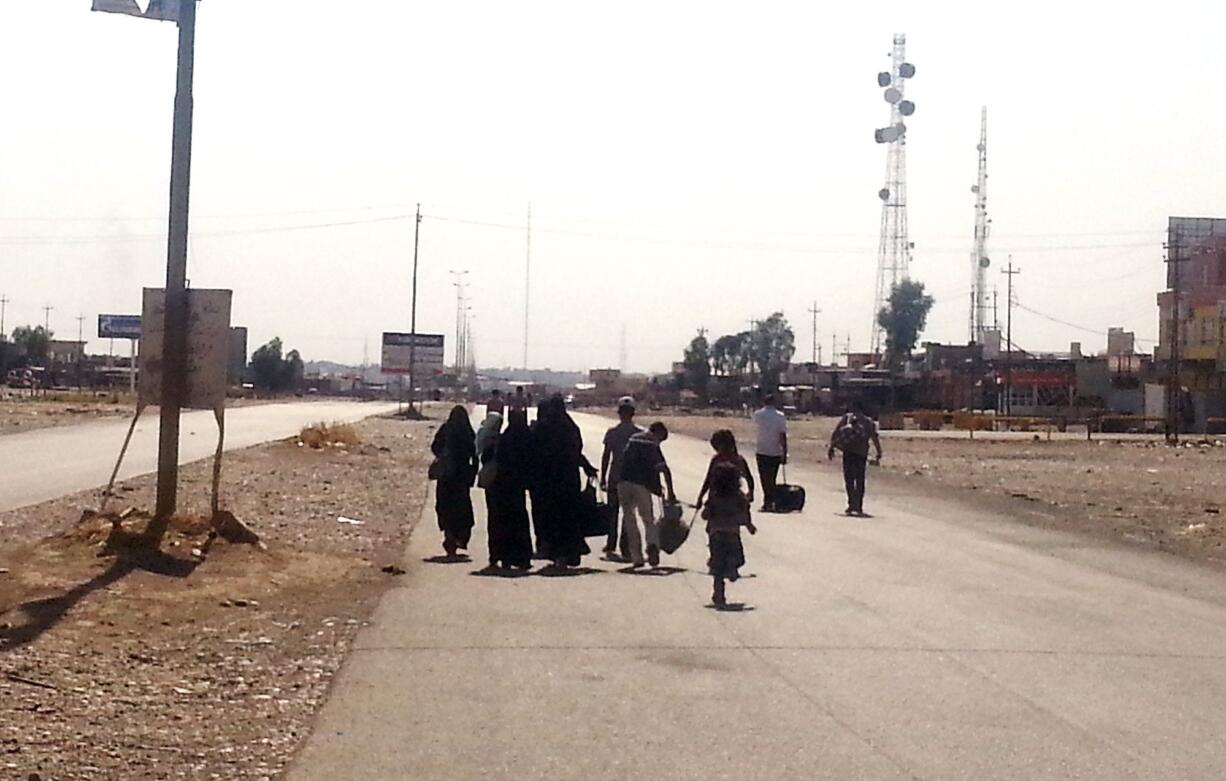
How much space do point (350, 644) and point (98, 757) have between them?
12.6ft

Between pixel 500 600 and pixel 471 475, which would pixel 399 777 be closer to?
pixel 500 600

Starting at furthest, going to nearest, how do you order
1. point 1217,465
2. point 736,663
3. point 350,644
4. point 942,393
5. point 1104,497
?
point 942,393 < point 1217,465 < point 1104,497 < point 350,644 < point 736,663

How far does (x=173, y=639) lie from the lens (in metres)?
11.8

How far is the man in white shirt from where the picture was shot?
25.2m

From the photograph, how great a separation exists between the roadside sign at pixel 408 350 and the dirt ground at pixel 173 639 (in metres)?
67.5

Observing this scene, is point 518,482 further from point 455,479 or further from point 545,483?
point 455,479

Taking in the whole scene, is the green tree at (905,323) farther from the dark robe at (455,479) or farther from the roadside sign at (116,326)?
the dark robe at (455,479)

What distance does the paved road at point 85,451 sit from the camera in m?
27.8

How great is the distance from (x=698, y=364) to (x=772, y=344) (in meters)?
14.7

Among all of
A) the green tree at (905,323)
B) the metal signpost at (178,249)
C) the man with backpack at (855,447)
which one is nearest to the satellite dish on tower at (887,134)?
the green tree at (905,323)

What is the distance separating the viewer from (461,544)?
59.2ft

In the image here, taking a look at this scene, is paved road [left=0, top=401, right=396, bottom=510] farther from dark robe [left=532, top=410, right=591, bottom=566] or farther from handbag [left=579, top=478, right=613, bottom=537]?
handbag [left=579, top=478, right=613, bottom=537]

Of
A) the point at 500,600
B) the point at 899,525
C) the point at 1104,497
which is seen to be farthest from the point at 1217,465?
the point at 500,600

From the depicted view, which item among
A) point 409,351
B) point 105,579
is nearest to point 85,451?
point 105,579
